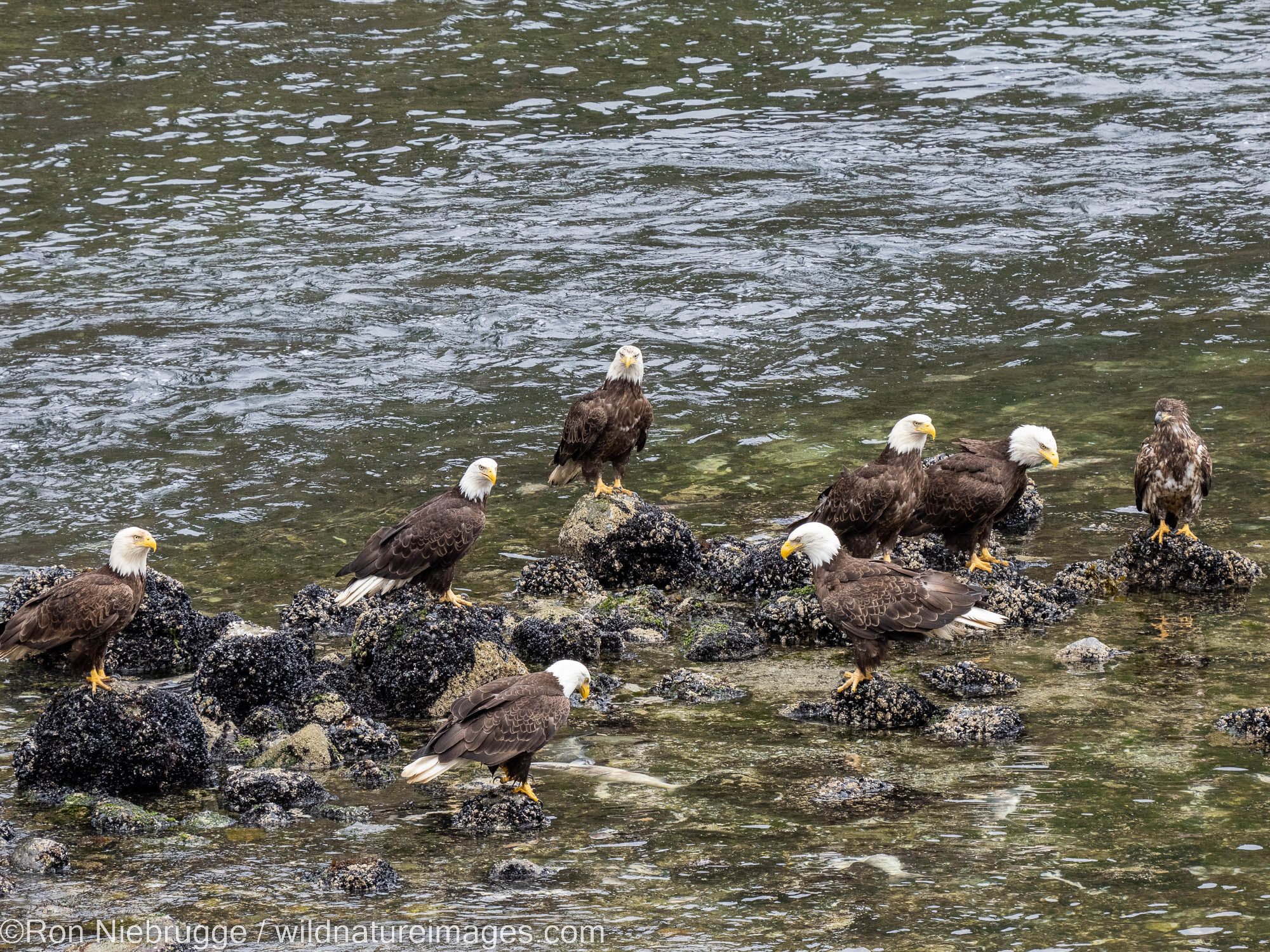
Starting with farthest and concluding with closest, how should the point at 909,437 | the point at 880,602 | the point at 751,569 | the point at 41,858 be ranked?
1. the point at 751,569
2. the point at 909,437
3. the point at 880,602
4. the point at 41,858

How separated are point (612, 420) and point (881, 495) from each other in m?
2.57

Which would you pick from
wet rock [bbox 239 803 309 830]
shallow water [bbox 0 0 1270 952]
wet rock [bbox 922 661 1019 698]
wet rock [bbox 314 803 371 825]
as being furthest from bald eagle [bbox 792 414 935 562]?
wet rock [bbox 239 803 309 830]

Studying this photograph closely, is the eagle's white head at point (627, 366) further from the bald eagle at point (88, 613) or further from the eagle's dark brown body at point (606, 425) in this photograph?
the bald eagle at point (88, 613)

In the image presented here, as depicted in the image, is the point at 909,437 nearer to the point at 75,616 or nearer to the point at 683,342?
the point at 75,616

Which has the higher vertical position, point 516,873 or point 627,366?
point 627,366

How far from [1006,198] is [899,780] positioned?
53.2 feet

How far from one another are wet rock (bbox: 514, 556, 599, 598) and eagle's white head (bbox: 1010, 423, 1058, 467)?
3292 millimetres

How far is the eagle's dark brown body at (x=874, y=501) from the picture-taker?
35.0ft

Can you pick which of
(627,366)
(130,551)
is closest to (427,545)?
(130,551)

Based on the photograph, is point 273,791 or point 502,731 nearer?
point 502,731

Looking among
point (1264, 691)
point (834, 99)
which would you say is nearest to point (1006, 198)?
point (834, 99)

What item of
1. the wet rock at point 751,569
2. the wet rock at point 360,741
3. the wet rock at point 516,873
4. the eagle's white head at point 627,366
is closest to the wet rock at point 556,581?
the wet rock at point 751,569

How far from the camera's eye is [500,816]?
7730 mm

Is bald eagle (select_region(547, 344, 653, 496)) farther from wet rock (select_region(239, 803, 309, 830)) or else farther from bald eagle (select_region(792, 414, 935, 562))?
wet rock (select_region(239, 803, 309, 830))
